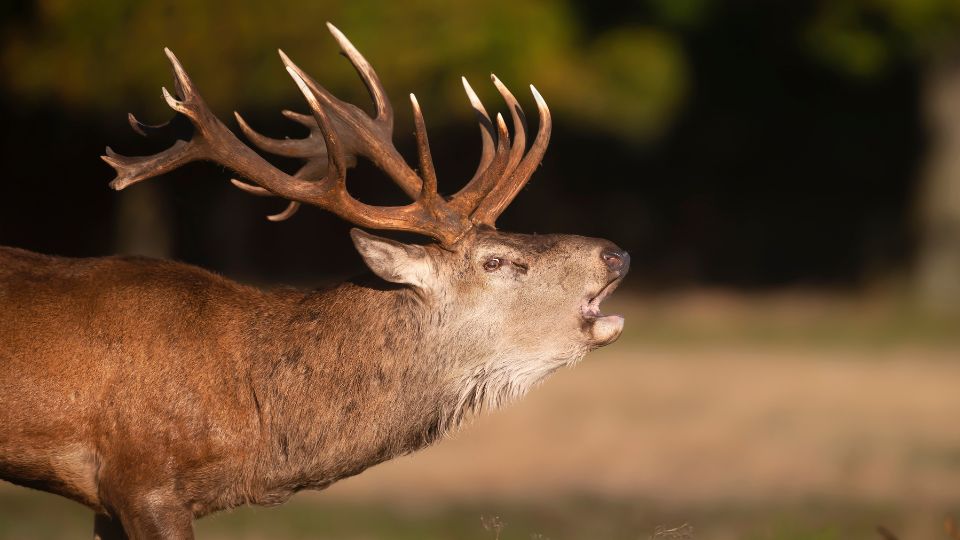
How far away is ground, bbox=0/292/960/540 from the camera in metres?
9.97

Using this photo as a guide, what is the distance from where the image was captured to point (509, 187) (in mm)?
6898

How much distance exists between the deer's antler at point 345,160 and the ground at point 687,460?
100cm

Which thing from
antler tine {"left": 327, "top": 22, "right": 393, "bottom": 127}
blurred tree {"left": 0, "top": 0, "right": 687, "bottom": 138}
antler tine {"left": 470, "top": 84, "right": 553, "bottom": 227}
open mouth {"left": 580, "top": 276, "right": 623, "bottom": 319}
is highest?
blurred tree {"left": 0, "top": 0, "right": 687, "bottom": 138}

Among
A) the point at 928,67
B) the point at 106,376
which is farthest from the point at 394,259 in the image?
the point at 928,67

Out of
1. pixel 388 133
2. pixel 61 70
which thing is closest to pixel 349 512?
pixel 388 133

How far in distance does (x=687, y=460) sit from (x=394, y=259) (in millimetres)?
6533

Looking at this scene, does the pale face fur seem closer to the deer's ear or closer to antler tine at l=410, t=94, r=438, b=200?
the deer's ear

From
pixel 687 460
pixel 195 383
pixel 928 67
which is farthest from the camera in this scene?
pixel 928 67

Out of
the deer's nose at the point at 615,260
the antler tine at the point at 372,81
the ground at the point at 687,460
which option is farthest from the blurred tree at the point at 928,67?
the deer's nose at the point at 615,260

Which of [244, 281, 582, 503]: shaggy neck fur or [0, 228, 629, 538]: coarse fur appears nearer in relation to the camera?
[0, 228, 629, 538]: coarse fur

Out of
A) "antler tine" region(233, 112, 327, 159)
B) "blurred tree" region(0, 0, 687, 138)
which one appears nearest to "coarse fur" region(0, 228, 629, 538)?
"antler tine" region(233, 112, 327, 159)

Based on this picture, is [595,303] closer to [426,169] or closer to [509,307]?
[509,307]

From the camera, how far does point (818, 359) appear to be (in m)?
17.3

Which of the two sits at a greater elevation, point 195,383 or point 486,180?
point 486,180
